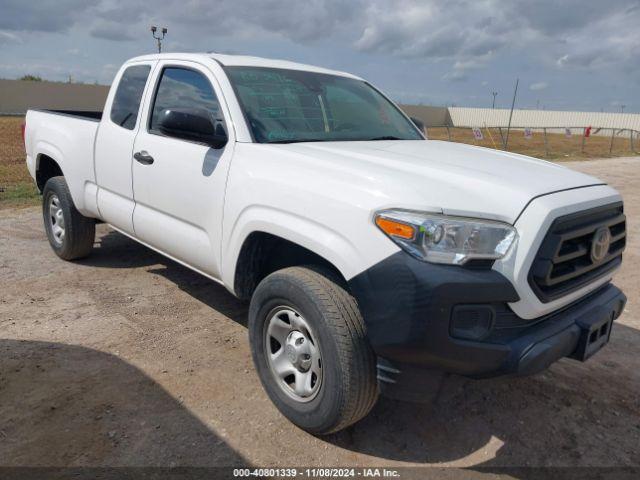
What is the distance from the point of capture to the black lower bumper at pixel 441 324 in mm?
2164

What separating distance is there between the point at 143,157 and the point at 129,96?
816 mm

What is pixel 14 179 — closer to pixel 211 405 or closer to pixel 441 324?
pixel 211 405

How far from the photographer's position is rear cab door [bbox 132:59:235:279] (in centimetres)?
325

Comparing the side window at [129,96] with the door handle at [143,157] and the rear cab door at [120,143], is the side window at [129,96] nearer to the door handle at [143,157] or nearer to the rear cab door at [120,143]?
the rear cab door at [120,143]

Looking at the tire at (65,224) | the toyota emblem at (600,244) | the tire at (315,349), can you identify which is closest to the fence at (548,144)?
the tire at (65,224)

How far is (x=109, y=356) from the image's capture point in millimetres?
3486

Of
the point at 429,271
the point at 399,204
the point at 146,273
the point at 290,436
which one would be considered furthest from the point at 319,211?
the point at 146,273

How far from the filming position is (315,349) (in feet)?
8.72

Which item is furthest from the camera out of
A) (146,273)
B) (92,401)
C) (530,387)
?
(146,273)

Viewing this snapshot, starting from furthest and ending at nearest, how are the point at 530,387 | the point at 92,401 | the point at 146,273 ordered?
the point at 146,273 < the point at 530,387 < the point at 92,401

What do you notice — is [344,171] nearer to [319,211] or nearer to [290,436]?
[319,211]

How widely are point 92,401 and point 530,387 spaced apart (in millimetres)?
2562

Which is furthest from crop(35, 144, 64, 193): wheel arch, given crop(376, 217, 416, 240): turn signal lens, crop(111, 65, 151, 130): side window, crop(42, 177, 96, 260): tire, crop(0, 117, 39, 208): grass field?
crop(376, 217, 416, 240): turn signal lens

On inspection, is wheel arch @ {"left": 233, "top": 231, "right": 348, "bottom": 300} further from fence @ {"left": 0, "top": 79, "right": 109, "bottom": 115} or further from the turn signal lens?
fence @ {"left": 0, "top": 79, "right": 109, "bottom": 115}
